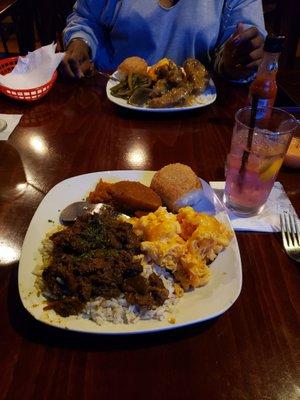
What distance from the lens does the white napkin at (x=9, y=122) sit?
5.61ft

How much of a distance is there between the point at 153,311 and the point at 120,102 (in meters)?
1.32

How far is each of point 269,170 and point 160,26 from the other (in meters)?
1.74

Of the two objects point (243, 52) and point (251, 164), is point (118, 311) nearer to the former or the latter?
point (251, 164)

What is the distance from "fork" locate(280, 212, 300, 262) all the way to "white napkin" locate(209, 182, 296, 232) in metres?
0.03

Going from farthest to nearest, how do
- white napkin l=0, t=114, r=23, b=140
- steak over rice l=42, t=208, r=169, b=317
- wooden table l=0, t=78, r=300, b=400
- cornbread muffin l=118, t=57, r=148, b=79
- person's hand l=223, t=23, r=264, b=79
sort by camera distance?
cornbread muffin l=118, t=57, r=148, b=79
person's hand l=223, t=23, r=264, b=79
white napkin l=0, t=114, r=23, b=140
steak over rice l=42, t=208, r=169, b=317
wooden table l=0, t=78, r=300, b=400

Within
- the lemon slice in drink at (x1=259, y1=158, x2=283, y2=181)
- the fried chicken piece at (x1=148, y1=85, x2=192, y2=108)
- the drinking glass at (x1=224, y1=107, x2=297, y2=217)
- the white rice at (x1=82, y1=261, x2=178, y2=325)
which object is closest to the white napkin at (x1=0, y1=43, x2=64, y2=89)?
the fried chicken piece at (x1=148, y1=85, x2=192, y2=108)

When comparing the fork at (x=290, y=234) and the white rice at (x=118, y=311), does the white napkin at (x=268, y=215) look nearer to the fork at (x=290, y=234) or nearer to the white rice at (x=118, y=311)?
the fork at (x=290, y=234)

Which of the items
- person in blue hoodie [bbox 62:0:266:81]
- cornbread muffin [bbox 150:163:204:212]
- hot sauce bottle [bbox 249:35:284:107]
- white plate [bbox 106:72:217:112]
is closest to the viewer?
cornbread muffin [bbox 150:163:204:212]

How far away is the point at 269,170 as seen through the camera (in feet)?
3.88

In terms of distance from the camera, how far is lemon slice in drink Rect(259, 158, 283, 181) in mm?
1178

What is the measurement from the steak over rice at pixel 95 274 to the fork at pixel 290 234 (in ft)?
1.51

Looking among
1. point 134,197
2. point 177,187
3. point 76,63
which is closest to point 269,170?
point 177,187

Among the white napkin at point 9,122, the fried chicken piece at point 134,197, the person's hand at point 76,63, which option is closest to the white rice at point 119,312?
the fried chicken piece at point 134,197

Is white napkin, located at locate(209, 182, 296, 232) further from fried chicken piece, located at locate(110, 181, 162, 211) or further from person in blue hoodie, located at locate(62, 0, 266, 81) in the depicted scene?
person in blue hoodie, located at locate(62, 0, 266, 81)
